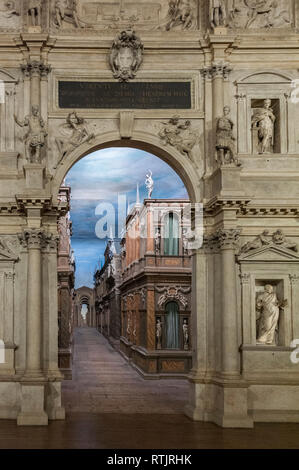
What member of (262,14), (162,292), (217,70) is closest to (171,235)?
(162,292)

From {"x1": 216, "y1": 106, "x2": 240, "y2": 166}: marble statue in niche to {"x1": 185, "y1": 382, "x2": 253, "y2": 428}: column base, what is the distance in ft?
17.7

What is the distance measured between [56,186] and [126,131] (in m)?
2.27

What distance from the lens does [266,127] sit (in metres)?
16.8

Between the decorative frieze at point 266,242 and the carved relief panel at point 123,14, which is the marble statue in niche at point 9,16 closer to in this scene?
the carved relief panel at point 123,14

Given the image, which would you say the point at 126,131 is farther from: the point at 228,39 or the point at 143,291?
the point at 143,291

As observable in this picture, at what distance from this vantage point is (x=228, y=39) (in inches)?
649

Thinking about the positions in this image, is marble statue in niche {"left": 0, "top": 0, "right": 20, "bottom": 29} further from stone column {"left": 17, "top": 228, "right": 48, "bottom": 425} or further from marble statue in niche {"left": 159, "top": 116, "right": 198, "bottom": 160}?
stone column {"left": 17, "top": 228, "right": 48, "bottom": 425}

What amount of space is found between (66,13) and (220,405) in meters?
10.5

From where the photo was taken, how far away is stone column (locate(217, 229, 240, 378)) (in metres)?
15.4

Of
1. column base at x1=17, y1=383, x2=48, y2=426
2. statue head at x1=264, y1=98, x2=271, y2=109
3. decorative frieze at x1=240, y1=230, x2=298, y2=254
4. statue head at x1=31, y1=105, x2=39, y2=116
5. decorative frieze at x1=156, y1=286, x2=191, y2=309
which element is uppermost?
statue head at x1=264, y1=98, x2=271, y2=109

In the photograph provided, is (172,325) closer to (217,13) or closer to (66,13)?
(217,13)

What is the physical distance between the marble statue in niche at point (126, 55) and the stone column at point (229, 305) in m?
4.74

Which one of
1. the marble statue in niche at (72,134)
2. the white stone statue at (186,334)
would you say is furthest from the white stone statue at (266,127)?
the white stone statue at (186,334)

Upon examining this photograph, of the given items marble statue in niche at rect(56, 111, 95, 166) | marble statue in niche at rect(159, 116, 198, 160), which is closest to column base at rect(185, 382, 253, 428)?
marble statue in niche at rect(159, 116, 198, 160)
